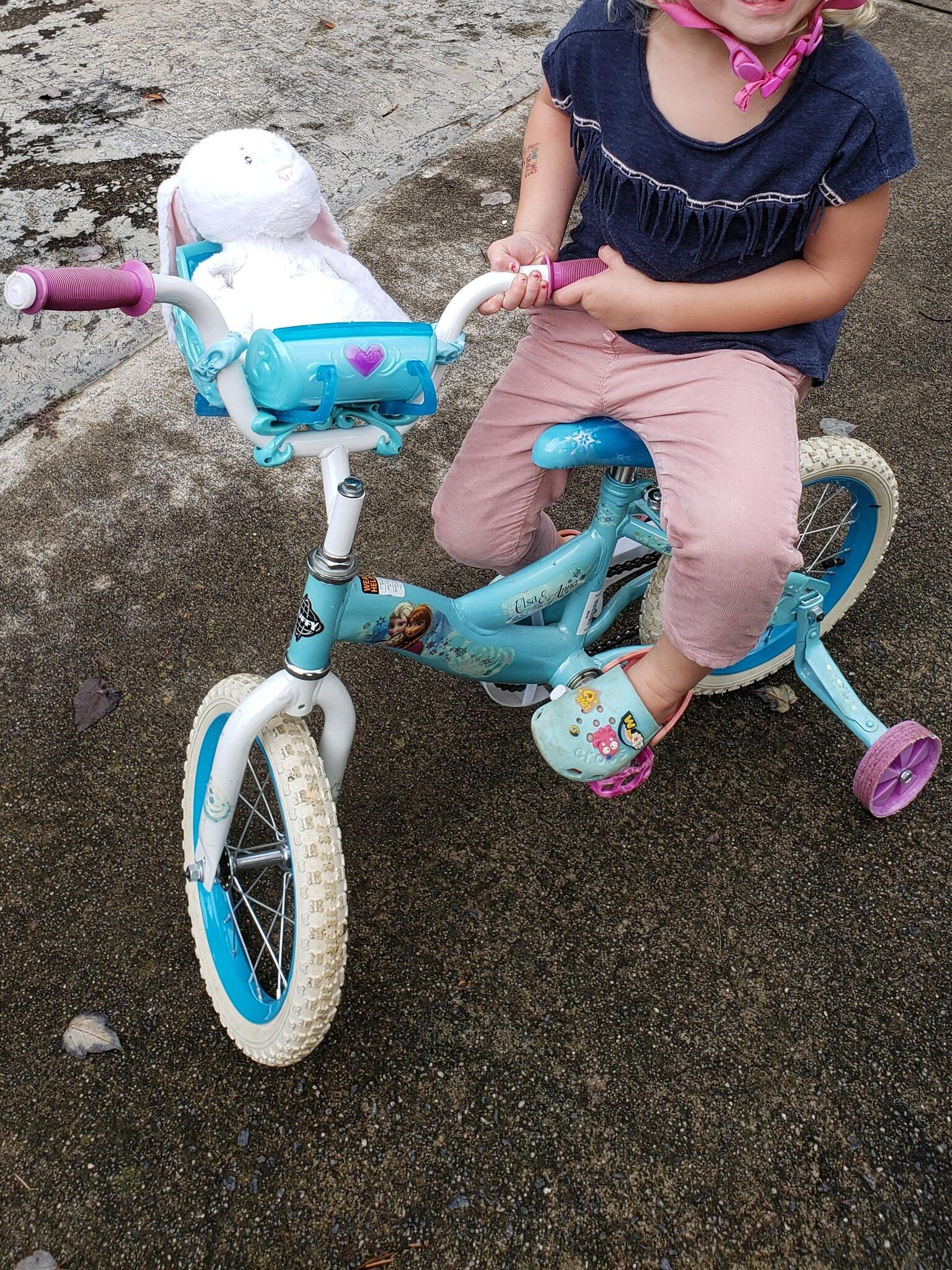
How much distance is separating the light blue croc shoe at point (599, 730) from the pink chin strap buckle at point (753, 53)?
2.91 feet

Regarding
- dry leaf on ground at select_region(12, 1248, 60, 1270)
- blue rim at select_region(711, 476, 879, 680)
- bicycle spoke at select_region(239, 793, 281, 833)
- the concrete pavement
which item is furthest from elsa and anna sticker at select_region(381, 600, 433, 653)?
the concrete pavement

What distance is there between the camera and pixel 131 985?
1750 millimetres

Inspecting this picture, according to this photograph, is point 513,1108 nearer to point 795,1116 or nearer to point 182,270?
point 795,1116

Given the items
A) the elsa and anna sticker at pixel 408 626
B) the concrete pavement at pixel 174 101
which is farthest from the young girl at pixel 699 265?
the concrete pavement at pixel 174 101

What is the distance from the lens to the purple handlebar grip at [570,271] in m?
1.48

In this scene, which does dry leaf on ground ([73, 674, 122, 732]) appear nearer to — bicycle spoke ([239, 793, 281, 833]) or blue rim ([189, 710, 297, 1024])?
bicycle spoke ([239, 793, 281, 833])

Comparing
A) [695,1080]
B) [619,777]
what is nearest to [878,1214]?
[695,1080]

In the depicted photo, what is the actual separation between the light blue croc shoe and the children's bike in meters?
0.02

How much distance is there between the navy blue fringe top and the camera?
4.60 ft

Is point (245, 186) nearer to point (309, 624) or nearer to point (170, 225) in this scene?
point (170, 225)

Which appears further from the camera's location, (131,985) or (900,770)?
(900,770)

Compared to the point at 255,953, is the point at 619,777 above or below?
above

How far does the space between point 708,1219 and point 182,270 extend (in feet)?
5.20

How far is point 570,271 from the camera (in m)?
1.50
